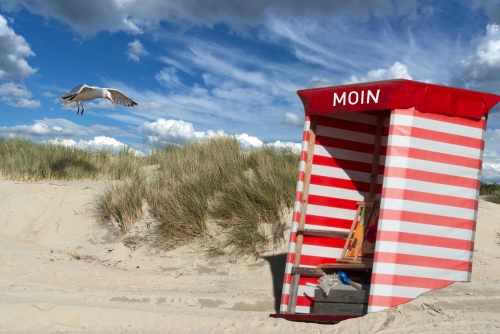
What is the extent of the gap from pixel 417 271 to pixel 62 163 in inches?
482

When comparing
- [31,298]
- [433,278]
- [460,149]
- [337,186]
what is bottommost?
[31,298]

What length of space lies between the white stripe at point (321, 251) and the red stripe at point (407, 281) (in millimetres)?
1658

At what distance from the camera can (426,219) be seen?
209 inches

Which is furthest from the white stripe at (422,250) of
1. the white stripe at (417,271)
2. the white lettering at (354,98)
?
the white lettering at (354,98)

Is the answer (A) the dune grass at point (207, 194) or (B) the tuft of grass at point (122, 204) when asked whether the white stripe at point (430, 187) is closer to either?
(A) the dune grass at point (207, 194)

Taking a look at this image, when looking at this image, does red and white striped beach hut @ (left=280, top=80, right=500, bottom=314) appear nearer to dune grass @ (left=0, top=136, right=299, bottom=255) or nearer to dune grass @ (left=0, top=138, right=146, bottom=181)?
dune grass @ (left=0, top=136, right=299, bottom=255)

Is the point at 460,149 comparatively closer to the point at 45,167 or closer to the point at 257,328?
the point at 257,328

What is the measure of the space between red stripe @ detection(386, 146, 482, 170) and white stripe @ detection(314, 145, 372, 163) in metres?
1.64

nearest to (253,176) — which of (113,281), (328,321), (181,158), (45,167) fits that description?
(181,158)

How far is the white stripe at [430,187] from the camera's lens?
5266mm

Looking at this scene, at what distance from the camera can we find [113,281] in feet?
26.8

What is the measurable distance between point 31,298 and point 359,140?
4.86 m

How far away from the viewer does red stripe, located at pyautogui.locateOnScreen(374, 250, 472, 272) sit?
5.21m

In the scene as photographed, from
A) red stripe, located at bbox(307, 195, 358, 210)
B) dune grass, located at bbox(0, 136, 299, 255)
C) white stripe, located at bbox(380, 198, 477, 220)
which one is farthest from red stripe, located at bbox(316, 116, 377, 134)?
dune grass, located at bbox(0, 136, 299, 255)
